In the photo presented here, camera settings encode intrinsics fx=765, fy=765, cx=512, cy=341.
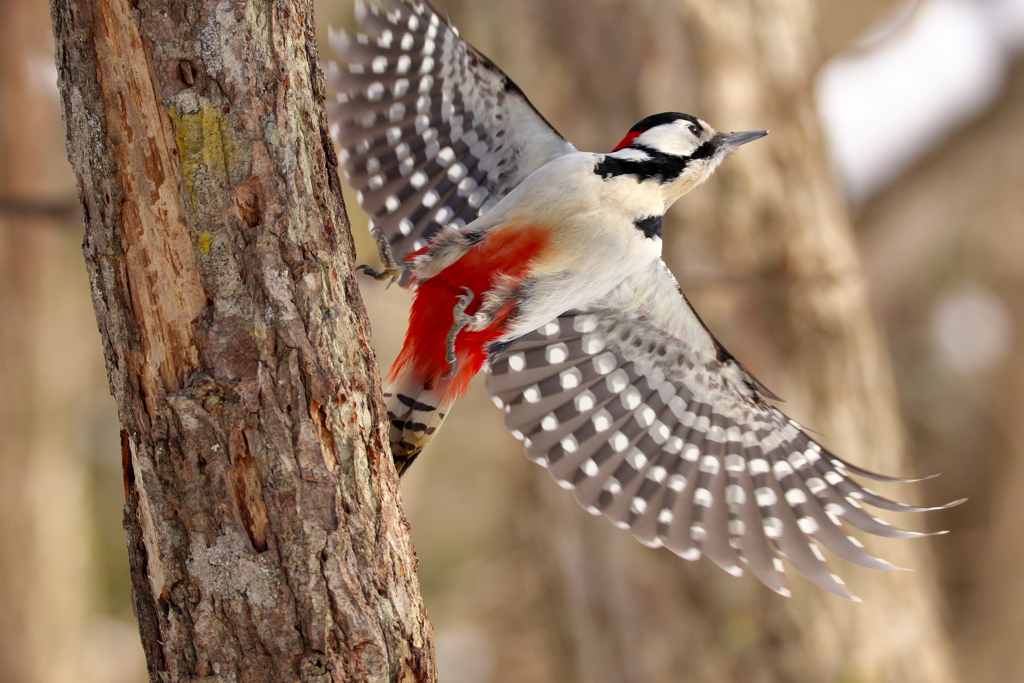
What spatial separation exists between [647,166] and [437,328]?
2.43 feet

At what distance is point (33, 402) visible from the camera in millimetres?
3867

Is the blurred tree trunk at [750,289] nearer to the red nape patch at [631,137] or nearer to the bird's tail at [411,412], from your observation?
the red nape patch at [631,137]

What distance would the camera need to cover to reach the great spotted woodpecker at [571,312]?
6.79ft

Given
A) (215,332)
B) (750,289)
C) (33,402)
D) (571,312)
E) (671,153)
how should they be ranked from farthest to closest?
(33,402), (750,289), (571,312), (671,153), (215,332)

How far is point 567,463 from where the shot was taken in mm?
2662

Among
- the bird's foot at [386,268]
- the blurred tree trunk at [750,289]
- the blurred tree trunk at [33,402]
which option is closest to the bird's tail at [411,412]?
the bird's foot at [386,268]

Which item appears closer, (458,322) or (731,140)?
(458,322)

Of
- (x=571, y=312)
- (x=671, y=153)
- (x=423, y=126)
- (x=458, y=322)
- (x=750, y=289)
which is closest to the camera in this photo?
(x=458, y=322)

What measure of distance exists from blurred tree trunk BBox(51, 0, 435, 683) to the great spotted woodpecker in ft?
2.61

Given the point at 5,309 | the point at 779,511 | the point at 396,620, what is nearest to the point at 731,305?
the point at 779,511

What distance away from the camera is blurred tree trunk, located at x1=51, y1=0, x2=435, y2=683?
3.93 feet

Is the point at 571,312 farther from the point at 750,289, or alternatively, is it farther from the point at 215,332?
the point at 215,332

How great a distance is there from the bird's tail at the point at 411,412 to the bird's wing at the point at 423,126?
60 cm

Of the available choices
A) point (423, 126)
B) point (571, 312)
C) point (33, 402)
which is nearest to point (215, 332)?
point (423, 126)
